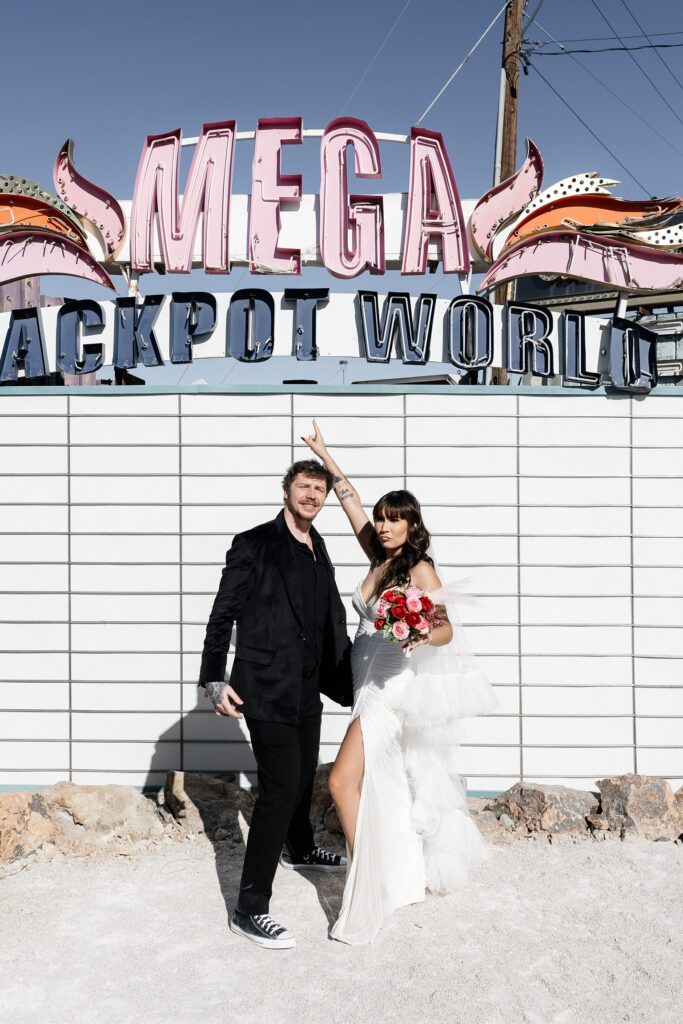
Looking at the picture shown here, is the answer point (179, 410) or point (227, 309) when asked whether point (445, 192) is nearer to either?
point (227, 309)

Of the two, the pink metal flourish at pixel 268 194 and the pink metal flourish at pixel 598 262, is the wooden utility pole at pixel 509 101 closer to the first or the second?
the pink metal flourish at pixel 598 262

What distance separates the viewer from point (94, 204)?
197 inches

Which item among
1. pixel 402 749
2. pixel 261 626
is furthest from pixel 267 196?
pixel 402 749

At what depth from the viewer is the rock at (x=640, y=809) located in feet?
13.9

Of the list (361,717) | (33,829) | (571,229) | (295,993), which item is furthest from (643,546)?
(33,829)

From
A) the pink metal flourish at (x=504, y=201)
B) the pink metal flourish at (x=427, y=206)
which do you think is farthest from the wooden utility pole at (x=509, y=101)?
the pink metal flourish at (x=427, y=206)

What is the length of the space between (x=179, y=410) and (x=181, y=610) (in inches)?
49.9

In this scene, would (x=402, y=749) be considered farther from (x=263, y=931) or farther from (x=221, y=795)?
(x=221, y=795)

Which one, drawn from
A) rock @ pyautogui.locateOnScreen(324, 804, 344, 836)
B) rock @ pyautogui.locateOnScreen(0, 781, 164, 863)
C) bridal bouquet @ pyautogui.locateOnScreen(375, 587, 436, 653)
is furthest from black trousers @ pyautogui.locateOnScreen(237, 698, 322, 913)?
rock @ pyautogui.locateOnScreen(0, 781, 164, 863)

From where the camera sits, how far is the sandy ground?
2707 millimetres

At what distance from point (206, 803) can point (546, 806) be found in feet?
6.22

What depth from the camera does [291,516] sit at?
3.52 m

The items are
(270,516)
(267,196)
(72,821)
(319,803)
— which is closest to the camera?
(72,821)

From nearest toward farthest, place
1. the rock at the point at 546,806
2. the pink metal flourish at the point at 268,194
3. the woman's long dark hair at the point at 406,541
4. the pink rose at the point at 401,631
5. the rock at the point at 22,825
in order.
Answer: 1. the pink rose at the point at 401,631
2. the woman's long dark hair at the point at 406,541
3. the rock at the point at 22,825
4. the rock at the point at 546,806
5. the pink metal flourish at the point at 268,194
